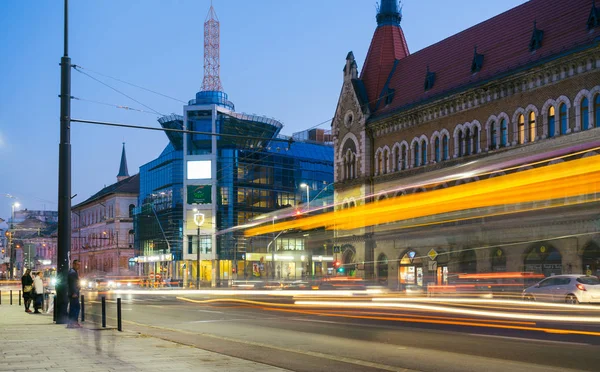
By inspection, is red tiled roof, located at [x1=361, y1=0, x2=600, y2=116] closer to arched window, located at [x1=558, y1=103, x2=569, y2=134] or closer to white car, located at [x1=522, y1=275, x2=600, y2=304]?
arched window, located at [x1=558, y1=103, x2=569, y2=134]

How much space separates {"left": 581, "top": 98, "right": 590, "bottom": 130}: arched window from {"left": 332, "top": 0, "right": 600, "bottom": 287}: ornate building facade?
0.19 ft

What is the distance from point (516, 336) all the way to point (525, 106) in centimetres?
3144

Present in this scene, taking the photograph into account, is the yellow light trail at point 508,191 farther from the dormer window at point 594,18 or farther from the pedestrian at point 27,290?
the pedestrian at point 27,290

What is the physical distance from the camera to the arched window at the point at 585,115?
4025cm

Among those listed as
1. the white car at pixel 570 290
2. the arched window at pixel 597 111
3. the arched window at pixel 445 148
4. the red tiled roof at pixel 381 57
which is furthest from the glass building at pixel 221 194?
the white car at pixel 570 290

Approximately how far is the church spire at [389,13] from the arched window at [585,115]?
91.8 ft

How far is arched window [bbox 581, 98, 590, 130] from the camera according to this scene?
4025 centimetres

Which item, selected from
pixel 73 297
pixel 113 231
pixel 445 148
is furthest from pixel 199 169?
pixel 73 297

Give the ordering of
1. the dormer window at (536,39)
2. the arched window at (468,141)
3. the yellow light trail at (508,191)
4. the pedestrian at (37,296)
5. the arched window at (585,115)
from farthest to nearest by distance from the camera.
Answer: the arched window at (468,141), the dormer window at (536,39), the arched window at (585,115), the yellow light trail at (508,191), the pedestrian at (37,296)

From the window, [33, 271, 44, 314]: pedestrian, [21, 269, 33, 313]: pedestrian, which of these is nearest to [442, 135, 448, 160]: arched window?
the window

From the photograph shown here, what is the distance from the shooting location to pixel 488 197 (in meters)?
33.0

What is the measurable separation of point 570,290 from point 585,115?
15948 mm

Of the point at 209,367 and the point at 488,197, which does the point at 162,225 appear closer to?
the point at 488,197

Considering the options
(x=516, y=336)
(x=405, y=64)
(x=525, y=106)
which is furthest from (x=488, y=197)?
(x=405, y=64)
